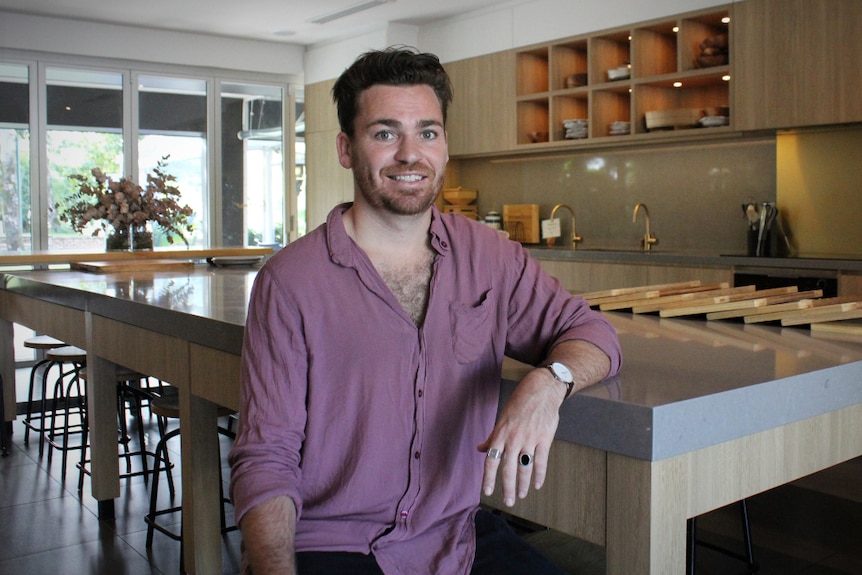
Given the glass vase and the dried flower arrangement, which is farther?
the glass vase

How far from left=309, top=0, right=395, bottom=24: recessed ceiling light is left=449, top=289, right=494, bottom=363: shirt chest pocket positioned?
18.3ft

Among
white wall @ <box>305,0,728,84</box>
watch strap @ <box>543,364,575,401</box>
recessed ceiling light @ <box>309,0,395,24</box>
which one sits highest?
recessed ceiling light @ <box>309,0,395,24</box>

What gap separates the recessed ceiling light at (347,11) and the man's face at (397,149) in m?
5.43

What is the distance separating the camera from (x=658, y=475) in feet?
3.99

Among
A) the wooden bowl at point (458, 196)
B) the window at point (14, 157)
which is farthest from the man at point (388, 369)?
the window at point (14, 157)

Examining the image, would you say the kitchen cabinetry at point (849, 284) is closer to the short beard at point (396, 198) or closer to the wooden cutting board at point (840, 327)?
the wooden cutting board at point (840, 327)

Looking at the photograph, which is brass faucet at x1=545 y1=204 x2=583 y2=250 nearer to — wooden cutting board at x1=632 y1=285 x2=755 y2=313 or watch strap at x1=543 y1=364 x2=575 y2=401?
wooden cutting board at x1=632 y1=285 x2=755 y2=313

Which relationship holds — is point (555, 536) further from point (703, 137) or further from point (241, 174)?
point (241, 174)

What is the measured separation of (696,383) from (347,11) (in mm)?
6319

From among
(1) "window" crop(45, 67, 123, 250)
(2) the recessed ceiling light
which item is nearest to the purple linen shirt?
(2) the recessed ceiling light

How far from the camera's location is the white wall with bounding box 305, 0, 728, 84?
5.83 metres

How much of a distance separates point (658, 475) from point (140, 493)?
119 inches

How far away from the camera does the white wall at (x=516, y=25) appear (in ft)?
19.1

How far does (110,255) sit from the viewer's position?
4.77m
